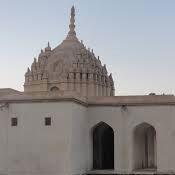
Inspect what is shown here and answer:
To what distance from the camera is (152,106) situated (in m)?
25.4

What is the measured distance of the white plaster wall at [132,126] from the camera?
2489 centimetres

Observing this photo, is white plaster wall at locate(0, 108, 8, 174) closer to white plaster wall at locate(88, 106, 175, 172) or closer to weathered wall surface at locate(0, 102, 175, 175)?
weathered wall surface at locate(0, 102, 175, 175)

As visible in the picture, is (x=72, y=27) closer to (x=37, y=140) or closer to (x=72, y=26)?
(x=72, y=26)

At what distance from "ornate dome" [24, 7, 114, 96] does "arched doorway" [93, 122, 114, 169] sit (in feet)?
21.7

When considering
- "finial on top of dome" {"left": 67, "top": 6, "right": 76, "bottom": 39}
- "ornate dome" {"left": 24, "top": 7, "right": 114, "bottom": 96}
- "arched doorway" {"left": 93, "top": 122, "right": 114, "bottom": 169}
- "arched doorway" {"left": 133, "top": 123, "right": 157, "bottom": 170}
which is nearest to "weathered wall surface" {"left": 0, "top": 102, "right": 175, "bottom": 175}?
"arched doorway" {"left": 133, "top": 123, "right": 157, "bottom": 170}

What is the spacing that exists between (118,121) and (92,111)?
1.60m

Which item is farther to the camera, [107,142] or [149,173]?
[107,142]

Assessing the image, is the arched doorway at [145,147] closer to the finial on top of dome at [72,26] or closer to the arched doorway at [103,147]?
the arched doorway at [103,147]

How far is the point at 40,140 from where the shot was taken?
2331 centimetres

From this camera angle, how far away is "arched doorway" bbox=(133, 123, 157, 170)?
26.7 metres

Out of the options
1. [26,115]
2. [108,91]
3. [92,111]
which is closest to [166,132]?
[92,111]

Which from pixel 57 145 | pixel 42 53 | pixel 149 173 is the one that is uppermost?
pixel 42 53

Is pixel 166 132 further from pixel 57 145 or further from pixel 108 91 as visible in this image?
pixel 108 91

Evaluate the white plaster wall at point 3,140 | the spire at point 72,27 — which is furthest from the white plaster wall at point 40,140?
the spire at point 72,27
